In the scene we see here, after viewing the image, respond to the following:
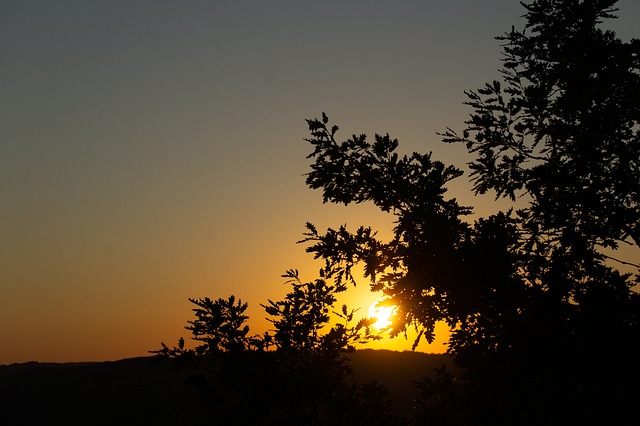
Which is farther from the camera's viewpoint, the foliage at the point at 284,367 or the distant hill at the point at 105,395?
the distant hill at the point at 105,395

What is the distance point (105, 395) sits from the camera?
6053cm

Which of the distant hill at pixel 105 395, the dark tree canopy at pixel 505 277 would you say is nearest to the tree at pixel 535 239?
the dark tree canopy at pixel 505 277

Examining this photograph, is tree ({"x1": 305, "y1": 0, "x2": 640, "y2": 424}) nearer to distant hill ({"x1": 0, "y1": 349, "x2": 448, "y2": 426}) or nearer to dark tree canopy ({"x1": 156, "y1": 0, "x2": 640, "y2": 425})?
dark tree canopy ({"x1": 156, "y1": 0, "x2": 640, "y2": 425})

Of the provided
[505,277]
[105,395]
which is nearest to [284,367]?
[505,277]

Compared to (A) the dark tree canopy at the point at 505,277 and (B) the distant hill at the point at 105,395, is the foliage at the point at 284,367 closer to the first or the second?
(A) the dark tree canopy at the point at 505,277

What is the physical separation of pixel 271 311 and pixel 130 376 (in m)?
62.6

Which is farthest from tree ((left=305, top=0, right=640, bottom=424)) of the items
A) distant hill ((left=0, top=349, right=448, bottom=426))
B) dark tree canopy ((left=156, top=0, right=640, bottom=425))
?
distant hill ((left=0, top=349, right=448, bottom=426))

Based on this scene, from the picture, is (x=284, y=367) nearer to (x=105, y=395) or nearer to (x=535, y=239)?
(x=535, y=239)

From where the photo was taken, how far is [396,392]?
2857 inches

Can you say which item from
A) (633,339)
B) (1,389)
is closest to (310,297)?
(633,339)

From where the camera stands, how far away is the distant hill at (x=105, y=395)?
55594 millimetres

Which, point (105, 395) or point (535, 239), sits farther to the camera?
point (105, 395)

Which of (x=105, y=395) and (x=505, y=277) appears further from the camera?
(x=105, y=395)

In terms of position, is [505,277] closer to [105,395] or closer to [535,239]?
[535,239]
